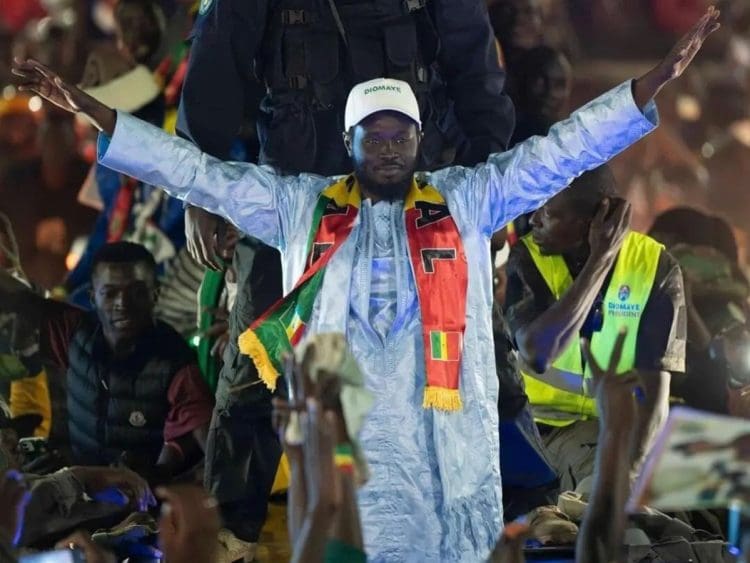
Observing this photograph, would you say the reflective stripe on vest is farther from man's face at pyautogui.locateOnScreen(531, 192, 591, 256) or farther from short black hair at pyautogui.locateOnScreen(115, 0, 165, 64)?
short black hair at pyautogui.locateOnScreen(115, 0, 165, 64)

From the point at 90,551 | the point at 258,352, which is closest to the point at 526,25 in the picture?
the point at 258,352

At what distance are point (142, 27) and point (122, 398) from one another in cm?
226

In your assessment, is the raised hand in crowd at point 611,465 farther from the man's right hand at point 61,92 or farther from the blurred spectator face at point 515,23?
the blurred spectator face at point 515,23

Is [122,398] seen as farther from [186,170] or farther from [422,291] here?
[422,291]

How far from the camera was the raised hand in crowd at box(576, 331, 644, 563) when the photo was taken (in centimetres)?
420

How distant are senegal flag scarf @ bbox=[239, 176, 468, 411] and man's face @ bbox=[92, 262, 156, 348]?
5.95 feet

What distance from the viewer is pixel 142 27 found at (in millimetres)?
8070

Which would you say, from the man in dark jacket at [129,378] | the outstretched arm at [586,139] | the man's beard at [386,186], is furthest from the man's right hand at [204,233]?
the man in dark jacket at [129,378]

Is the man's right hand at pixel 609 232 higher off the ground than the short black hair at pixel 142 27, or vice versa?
the short black hair at pixel 142 27

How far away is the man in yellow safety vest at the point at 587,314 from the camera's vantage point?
611 centimetres

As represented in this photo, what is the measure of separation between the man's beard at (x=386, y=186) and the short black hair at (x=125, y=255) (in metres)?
1.98

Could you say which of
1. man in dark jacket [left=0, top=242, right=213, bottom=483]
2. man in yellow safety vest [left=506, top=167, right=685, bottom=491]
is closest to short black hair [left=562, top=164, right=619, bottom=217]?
man in yellow safety vest [left=506, top=167, right=685, bottom=491]

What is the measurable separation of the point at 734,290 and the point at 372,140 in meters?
2.88

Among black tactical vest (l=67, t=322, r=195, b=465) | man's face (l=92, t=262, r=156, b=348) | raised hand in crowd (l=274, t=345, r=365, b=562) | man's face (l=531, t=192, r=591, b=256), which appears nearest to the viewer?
raised hand in crowd (l=274, t=345, r=365, b=562)
